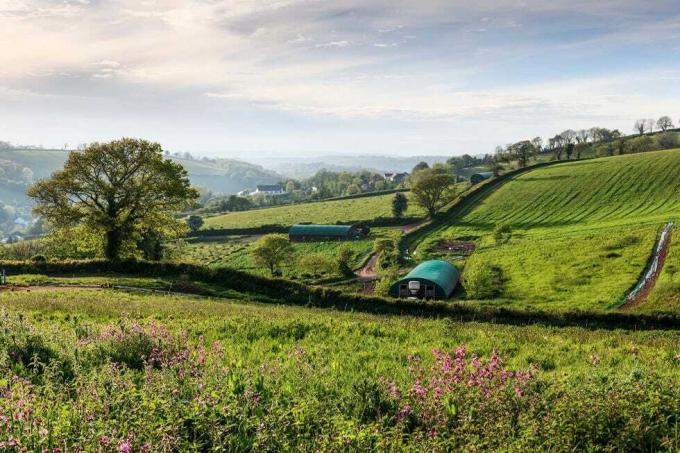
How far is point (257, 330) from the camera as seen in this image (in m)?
17.8

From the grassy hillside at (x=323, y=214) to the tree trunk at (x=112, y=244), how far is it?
77104 millimetres

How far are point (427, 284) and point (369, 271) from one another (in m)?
23.3

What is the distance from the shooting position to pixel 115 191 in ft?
143

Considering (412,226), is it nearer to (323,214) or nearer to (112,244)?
(323,214)

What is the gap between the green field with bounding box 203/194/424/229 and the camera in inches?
4882

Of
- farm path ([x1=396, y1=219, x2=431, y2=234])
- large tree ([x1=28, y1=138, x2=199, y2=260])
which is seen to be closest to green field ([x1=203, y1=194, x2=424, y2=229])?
farm path ([x1=396, y1=219, x2=431, y2=234])

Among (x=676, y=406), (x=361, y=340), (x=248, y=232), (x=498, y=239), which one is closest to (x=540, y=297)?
(x=498, y=239)

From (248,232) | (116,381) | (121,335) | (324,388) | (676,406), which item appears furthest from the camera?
(248,232)

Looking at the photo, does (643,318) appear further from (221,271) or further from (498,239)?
(498,239)

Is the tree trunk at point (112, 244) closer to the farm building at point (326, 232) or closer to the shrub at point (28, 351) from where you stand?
the shrub at point (28, 351)

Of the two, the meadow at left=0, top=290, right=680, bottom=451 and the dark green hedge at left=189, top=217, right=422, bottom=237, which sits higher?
the meadow at left=0, top=290, right=680, bottom=451

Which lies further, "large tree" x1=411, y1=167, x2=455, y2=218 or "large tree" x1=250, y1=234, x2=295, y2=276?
"large tree" x1=411, y1=167, x2=455, y2=218

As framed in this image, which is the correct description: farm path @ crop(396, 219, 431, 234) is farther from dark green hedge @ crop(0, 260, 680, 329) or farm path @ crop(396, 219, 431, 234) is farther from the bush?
dark green hedge @ crop(0, 260, 680, 329)

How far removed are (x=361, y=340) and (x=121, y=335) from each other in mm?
7665
